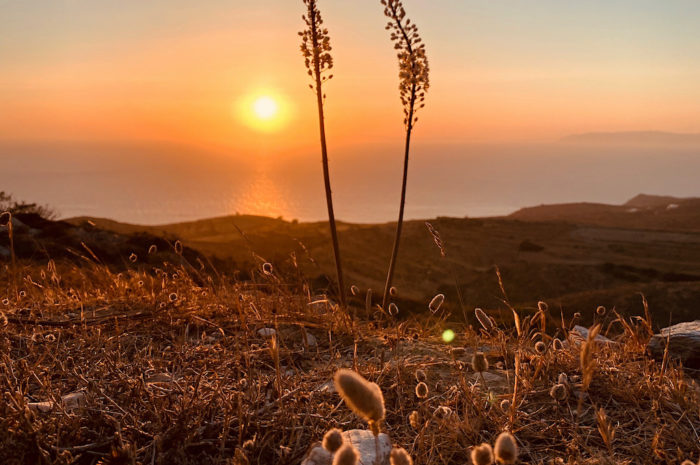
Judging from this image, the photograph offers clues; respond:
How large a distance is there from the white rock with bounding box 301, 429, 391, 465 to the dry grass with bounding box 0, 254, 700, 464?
16cm

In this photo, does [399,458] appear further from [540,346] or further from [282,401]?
[540,346]

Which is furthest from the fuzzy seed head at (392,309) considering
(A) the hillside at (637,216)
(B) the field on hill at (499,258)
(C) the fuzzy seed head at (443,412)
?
(A) the hillside at (637,216)

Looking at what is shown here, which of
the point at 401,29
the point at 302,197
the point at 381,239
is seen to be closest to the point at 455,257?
the point at 381,239

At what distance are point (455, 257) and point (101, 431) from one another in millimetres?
33433

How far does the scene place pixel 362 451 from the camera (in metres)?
2.17

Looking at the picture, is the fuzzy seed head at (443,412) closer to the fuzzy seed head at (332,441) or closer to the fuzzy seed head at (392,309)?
the fuzzy seed head at (392,309)

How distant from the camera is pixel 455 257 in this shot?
34.9 m

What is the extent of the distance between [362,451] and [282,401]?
0.54 meters

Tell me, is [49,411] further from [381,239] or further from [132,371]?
[381,239]

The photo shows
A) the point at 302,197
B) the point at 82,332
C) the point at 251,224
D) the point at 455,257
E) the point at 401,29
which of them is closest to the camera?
the point at 82,332

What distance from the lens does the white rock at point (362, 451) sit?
82.0 inches

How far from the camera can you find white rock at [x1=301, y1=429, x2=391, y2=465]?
2082mm

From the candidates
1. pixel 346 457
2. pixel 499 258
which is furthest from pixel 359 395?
pixel 499 258

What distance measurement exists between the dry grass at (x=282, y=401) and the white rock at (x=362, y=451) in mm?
162
